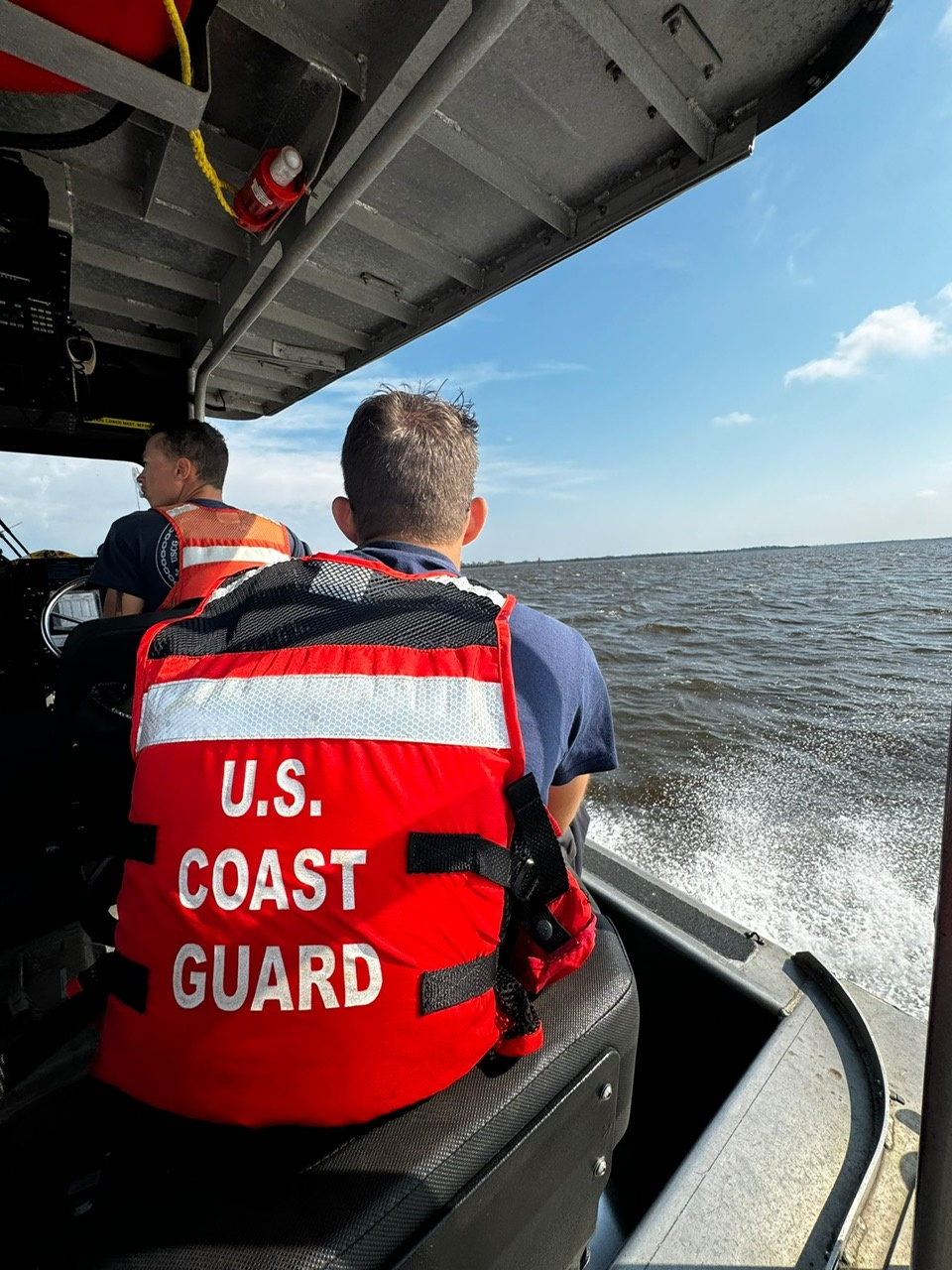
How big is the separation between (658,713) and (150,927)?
6712mm

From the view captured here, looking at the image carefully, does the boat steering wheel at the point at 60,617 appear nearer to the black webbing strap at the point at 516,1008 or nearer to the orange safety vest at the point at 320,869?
the orange safety vest at the point at 320,869

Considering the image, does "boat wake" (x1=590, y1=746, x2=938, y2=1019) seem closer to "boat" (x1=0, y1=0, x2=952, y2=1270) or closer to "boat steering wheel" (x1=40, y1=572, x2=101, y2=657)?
"boat" (x1=0, y1=0, x2=952, y2=1270)

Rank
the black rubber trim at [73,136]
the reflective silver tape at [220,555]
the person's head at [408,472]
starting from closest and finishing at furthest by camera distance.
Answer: the person's head at [408,472] < the black rubber trim at [73,136] < the reflective silver tape at [220,555]

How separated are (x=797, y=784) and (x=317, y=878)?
17.4 feet

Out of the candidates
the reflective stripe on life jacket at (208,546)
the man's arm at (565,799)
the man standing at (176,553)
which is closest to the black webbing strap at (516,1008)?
the man's arm at (565,799)

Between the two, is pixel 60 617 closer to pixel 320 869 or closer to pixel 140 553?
pixel 140 553

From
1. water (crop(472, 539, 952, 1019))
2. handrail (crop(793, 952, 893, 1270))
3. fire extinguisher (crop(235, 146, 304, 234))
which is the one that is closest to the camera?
handrail (crop(793, 952, 893, 1270))

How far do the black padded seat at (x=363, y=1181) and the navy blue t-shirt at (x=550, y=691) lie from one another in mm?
445

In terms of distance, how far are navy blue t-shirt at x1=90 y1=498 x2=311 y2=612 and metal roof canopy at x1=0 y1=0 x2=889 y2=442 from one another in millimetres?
1274

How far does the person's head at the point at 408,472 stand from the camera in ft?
3.94

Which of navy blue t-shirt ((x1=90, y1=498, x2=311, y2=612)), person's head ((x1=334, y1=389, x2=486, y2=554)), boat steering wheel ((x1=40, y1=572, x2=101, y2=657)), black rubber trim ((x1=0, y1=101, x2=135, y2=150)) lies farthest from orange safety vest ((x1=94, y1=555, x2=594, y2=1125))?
boat steering wheel ((x1=40, y1=572, x2=101, y2=657))

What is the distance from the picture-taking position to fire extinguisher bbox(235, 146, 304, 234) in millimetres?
2025

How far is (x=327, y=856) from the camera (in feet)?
2.32

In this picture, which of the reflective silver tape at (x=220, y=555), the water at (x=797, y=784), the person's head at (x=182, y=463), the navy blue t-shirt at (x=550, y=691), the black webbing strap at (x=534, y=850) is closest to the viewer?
the black webbing strap at (x=534, y=850)
